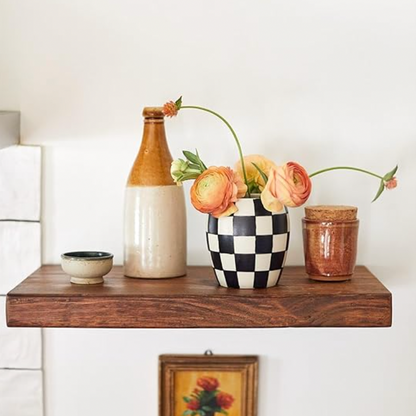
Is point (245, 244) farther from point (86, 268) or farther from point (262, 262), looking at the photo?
point (86, 268)

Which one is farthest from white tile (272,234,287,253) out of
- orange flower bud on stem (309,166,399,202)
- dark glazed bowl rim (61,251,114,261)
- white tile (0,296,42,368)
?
white tile (0,296,42,368)

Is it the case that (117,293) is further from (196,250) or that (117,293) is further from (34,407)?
(34,407)

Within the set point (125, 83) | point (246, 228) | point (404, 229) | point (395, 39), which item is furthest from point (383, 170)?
point (125, 83)

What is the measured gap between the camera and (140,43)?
1343 millimetres

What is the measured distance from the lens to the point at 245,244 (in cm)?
116

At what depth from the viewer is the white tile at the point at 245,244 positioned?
116 cm

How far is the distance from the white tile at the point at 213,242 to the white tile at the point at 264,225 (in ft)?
0.21

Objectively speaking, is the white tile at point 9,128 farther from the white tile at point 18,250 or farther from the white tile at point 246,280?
the white tile at point 246,280

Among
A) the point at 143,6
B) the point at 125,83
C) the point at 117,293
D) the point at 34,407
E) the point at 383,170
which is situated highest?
the point at 143,6

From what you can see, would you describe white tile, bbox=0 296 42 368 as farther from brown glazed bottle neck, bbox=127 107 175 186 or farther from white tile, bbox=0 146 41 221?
brown glazed bottle neck, bbox=127 107 175 186

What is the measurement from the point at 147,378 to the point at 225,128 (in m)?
0.46

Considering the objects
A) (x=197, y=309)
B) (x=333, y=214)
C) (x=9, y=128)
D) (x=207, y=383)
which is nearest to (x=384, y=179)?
(x=333, y=214)

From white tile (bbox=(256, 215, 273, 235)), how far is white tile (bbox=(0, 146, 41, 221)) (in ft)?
1.38

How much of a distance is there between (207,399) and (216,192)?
44 centimetres
